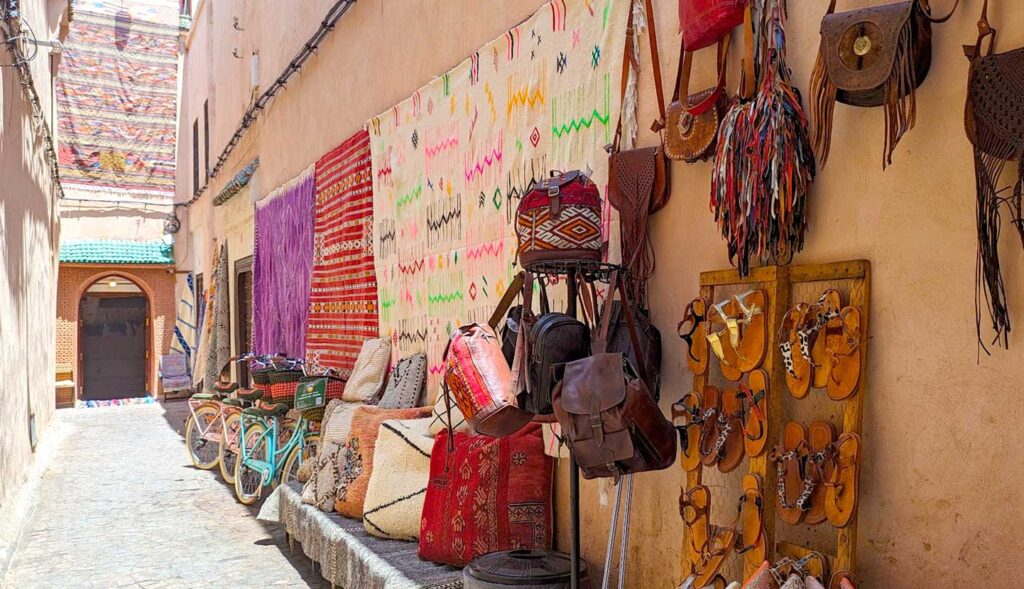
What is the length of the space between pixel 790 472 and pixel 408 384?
2.89 meters

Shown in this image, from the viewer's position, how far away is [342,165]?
6148mm

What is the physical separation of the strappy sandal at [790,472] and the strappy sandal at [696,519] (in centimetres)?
26

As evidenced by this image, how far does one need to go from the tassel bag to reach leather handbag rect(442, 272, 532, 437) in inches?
28.5

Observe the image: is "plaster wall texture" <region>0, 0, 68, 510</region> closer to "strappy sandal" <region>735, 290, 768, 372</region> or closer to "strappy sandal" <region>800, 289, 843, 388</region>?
"strappy sandal" <region>735, 290, 768, 372</region>

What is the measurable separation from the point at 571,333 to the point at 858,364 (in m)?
0.81

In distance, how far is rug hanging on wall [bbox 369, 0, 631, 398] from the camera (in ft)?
9.91

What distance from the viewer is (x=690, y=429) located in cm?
242

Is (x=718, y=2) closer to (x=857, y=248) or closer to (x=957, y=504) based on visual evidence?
(x=857, y=248)

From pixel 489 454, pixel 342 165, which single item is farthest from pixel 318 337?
pixel 489 454

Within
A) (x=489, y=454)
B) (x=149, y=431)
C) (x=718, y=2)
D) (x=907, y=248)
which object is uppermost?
(x=718, y=2)

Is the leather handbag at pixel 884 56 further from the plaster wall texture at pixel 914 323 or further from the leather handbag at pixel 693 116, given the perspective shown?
the leather handbag at pixel 693 116

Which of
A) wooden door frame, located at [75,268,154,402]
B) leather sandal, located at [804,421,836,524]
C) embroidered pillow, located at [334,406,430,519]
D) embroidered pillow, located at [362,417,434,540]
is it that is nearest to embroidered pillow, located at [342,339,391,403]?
embroidered pillow, located at [334,406,430,519]

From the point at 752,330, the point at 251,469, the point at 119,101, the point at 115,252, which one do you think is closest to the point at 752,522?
the point at 752,330

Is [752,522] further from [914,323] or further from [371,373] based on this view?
[371,373]
